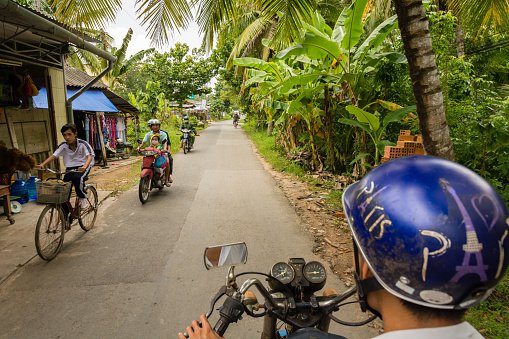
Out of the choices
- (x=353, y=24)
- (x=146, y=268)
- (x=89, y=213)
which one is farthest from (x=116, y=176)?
(x=353, y=24)

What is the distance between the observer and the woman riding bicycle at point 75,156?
4.94m

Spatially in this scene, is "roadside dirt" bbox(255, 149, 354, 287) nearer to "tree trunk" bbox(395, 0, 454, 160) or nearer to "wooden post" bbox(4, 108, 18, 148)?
"tree trunk" bbox(395, 0, 454, 160)

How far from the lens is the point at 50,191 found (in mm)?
4312

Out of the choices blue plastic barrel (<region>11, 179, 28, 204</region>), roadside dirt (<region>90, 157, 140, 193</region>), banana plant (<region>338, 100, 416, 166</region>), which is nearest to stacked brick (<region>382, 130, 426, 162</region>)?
banana plant (<region>338, 100, 416, 166</region>)

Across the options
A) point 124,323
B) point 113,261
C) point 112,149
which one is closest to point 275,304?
point 124,323

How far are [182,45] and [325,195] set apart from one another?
105 feet

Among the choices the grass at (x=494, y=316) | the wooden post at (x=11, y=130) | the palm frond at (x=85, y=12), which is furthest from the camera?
the wooden post at (x=11, y=130)

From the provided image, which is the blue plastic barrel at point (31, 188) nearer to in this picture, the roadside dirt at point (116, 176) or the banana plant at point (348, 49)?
the roadside dirt at point (116, 176)

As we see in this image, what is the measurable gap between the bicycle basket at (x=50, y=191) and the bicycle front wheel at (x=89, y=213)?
892mm

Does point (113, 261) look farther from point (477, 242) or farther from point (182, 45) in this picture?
point (182, 45)

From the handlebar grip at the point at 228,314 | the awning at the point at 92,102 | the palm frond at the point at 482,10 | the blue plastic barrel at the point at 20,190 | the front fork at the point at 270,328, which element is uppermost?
the palm frond at the point at 482,10

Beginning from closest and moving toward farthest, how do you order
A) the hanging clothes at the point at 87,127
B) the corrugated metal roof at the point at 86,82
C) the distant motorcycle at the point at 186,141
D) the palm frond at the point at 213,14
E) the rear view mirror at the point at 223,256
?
the rear view mirror at the point at 223,256 < the palm frond at the point at 213,14 < the corrugated metal roof at the point at 86,82 < the hanging clothes at the point at 87,127 < the distant motorcycle at the point at 186,141

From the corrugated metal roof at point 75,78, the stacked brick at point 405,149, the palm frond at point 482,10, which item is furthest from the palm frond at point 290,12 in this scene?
the corrugated metal roof at point 75,78

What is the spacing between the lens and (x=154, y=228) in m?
5.53
